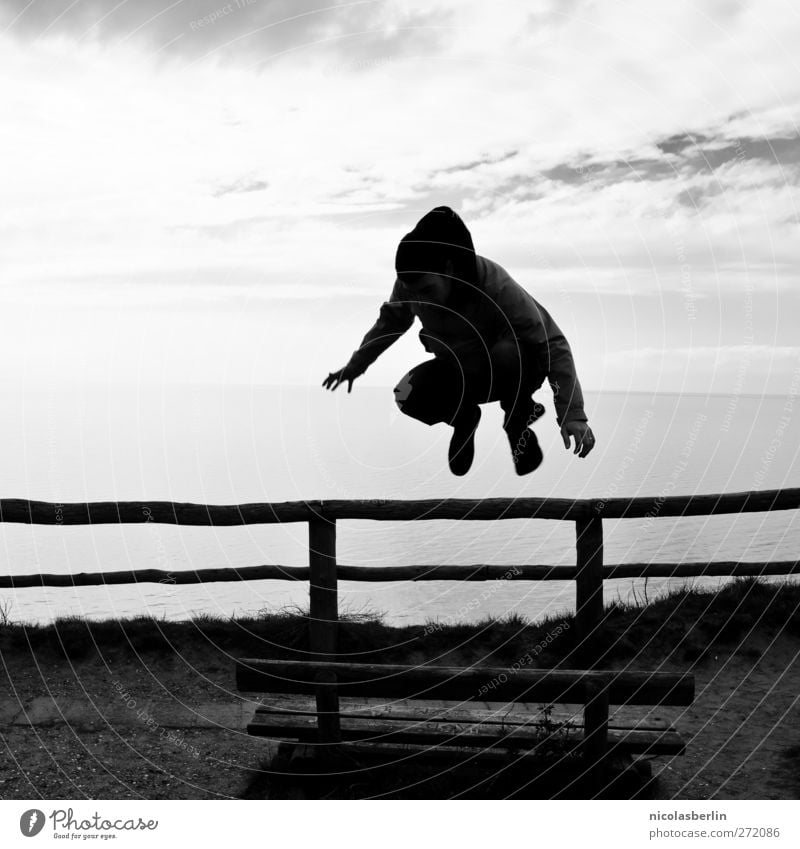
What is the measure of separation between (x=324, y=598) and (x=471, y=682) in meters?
1.05

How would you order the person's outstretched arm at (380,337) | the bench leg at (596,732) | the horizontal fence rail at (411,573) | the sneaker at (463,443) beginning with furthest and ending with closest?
1. the horizontal fence rail at (411,573)
2. the bench leg at (596,732)
3. the person's outstretched arm at (380,337)
4. the sneaker at (463,443)

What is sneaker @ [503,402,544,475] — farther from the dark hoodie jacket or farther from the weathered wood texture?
the weathered wood texture

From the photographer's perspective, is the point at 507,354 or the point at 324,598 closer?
the point at 507,354

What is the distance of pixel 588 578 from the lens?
4684 mm

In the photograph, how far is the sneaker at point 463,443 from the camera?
6.03ft

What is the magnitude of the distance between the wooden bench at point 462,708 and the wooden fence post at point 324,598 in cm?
2

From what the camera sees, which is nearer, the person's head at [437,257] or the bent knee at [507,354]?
the person's head at [437,257]

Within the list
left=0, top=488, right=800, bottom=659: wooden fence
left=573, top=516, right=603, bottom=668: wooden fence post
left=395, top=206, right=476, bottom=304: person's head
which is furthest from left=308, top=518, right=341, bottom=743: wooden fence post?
left=395, top=206, right=476, bottom=304: person's head

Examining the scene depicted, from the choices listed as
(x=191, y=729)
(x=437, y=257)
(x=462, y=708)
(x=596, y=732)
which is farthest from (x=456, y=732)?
(x=437, y=257)

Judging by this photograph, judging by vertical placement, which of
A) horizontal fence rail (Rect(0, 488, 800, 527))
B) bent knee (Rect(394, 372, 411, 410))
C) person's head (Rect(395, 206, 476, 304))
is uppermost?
person's head (Rect(395, 206, 476, 304))

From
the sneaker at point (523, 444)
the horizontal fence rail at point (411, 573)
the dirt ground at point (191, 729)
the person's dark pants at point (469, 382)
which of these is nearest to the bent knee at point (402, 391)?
the person's dark pants at point (469, 382)

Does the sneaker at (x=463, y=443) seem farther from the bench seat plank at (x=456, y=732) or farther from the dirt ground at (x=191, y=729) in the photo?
the dirt ground at (x=191, y=729)

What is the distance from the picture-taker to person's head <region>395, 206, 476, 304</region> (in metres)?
1.60

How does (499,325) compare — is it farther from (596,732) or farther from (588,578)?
(596,732)
